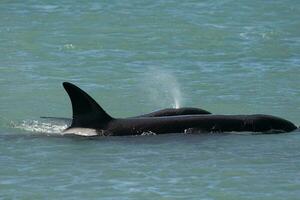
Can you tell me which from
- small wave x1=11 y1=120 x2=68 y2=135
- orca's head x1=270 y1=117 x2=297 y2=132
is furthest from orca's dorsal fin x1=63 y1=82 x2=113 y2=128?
orca's head x1=270 y1=117 x2=297 y2=132

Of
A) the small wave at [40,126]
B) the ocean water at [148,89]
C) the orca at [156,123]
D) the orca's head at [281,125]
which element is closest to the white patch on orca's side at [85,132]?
the orca at [156,123]

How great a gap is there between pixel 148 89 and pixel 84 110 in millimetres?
5994

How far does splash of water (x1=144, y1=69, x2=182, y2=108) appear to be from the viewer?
2350 centimetres

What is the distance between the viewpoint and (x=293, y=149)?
702 inches

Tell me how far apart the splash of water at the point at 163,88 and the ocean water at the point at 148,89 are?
55 mm

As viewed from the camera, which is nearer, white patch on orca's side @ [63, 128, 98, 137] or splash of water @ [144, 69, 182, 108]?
white patch on orca's side @ [63, 128, 98, 137]

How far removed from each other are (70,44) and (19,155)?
42.2ft

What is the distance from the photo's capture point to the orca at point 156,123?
18.6 metres

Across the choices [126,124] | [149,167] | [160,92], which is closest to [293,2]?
[160,92]

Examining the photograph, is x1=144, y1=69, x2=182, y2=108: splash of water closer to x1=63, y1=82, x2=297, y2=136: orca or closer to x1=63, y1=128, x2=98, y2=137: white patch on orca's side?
x1=63, y1=82, x2=297, y2=136: orca

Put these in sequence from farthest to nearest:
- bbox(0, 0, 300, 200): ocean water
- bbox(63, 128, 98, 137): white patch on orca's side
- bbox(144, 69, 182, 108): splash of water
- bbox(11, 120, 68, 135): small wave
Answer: bbox(144, 69, 182, 108): splash of water < bbox(11, 120, 68, 135): small wave < bbox(63, 128, 98, 137): white patch on orca's side < bbox(0, 0, 300, 200): ocean water

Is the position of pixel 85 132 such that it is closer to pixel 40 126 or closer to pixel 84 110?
pixel 84 110

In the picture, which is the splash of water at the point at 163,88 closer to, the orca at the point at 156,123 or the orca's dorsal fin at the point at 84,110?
the orca at the point at 156,123

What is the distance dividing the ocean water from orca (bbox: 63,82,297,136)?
9.2 inches
